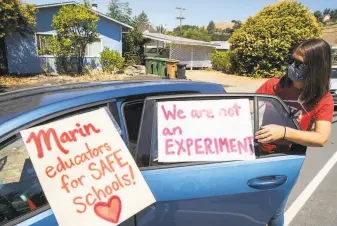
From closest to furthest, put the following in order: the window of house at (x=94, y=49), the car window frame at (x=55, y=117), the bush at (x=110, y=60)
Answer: the car window frame at (x=55, y=117) → the bush at (x=110, y=60) → the window of house at (x=94, y=49)

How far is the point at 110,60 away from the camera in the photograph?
54.0ft

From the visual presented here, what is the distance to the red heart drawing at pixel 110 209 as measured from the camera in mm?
1534

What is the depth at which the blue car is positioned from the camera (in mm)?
1540

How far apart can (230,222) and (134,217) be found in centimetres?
68

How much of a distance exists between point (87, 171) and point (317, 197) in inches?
136

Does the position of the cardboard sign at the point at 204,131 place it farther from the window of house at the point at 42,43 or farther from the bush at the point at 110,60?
the window of house at the point at 42,43

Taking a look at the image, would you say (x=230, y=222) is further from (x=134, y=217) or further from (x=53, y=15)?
(x=53, y=15)

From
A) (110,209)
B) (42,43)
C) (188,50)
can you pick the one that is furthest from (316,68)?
(188,50)

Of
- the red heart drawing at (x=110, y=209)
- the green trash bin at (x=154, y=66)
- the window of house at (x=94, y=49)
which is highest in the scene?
the window of house at (x=94, y=49)

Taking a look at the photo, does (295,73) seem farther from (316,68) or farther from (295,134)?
(295,134)

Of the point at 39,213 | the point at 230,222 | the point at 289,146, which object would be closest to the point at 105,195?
the point at 39,213

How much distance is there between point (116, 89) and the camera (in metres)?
1.91

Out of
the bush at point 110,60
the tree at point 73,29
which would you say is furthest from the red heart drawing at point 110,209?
the bush at point 110,60

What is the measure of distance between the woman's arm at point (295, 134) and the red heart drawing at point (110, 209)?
0.97 m
